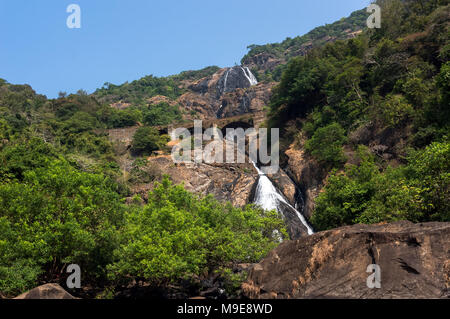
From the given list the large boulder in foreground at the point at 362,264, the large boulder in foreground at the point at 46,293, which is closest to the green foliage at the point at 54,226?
the large boulder in foreground at the point at 46,293

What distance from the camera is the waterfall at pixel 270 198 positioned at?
2746 cm

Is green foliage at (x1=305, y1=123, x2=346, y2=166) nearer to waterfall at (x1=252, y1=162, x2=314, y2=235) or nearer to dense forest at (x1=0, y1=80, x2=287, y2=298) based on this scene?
waterfall at (x1=252, y1=162, x2=314, y2=235)

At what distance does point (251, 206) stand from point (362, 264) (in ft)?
55.5

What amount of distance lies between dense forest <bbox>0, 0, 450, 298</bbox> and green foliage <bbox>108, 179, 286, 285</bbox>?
0.20ft

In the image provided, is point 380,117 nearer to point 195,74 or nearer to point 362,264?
point 362,264

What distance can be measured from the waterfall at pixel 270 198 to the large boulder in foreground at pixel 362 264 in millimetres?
16391

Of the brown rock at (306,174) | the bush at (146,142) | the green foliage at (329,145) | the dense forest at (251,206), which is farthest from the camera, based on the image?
the bush at (146,142)

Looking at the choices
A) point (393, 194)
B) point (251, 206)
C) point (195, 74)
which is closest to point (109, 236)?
point (393, 194)

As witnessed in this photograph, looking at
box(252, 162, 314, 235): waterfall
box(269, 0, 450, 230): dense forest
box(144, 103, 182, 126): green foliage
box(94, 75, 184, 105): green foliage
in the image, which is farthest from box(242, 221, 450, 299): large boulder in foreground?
box(94, 75, 184, 105): green foliage

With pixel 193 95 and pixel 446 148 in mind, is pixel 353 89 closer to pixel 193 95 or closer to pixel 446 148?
pixel 446 148

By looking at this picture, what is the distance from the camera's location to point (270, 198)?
28.6m

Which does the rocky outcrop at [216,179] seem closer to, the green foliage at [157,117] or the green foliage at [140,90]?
the green foliage at [157,117]
